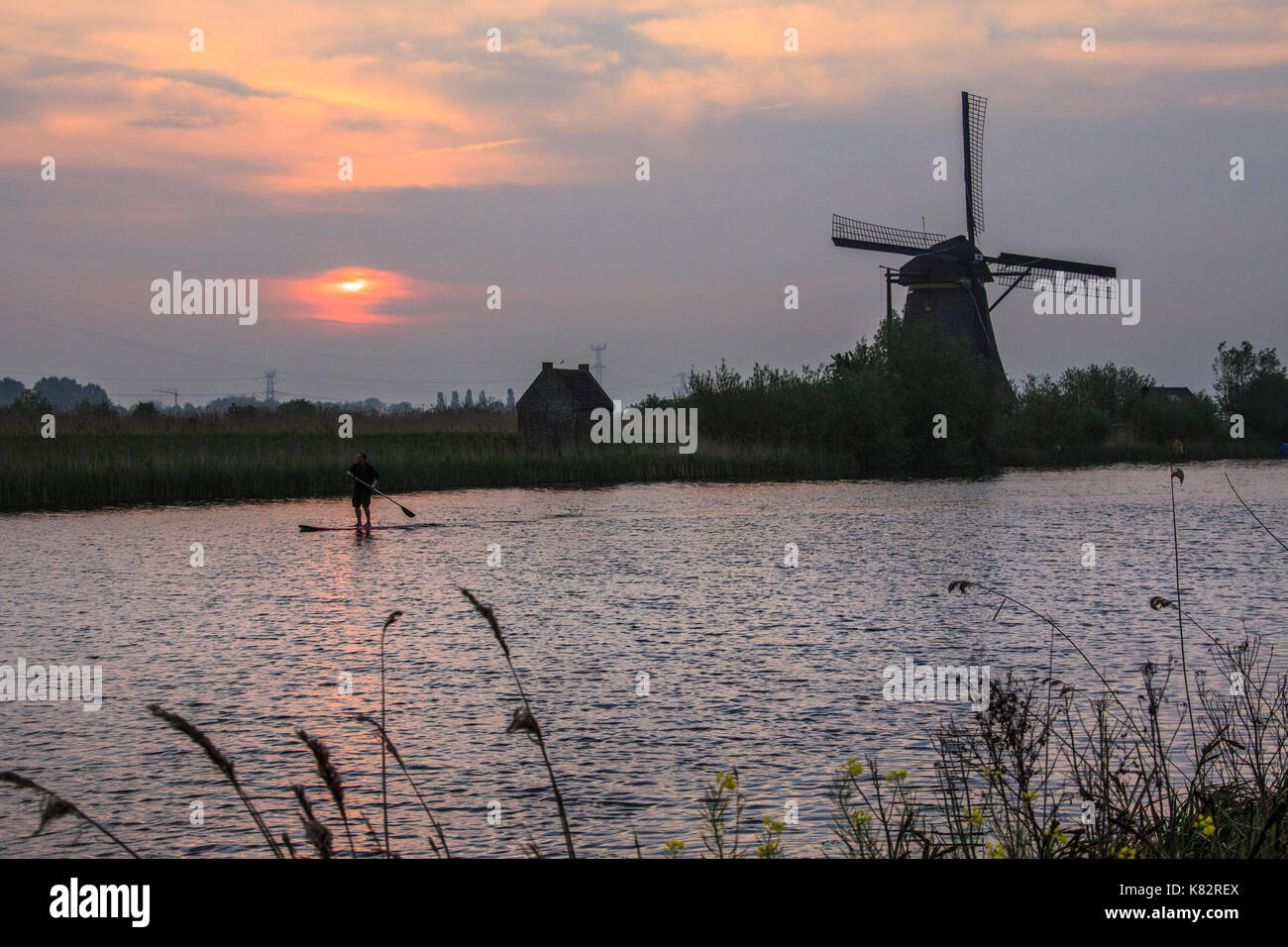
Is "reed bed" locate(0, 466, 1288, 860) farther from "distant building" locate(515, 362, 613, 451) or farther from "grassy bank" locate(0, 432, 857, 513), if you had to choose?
"distant building" locate(515, 362, 613, 451)

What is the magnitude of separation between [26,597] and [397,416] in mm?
42100

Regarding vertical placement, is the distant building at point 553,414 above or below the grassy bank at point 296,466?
above

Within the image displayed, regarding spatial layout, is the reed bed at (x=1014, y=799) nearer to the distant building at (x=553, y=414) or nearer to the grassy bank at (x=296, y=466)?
the grassy bank at (x=296, y=466)

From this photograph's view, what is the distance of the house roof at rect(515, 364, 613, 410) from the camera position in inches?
2331

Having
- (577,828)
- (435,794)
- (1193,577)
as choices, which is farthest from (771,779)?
(1193,577)

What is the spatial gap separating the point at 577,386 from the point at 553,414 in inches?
82.5

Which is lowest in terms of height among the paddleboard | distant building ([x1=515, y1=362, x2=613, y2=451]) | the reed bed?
the reed bed

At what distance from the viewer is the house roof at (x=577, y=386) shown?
194 feet

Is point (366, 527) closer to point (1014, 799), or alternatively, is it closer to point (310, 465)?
point (310, 465)

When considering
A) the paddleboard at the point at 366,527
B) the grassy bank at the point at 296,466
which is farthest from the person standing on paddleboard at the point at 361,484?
the grassy bank at the point at 296,466

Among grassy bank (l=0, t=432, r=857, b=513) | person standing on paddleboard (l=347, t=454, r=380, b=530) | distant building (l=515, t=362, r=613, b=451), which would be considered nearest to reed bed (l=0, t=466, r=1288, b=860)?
person standing on paddleboard (l=347, t=454, r=380, b=530)

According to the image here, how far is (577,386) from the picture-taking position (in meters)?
59.9

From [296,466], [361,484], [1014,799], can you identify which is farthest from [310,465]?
[1014,799]
